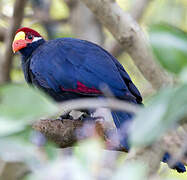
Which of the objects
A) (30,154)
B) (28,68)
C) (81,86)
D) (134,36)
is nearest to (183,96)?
(30,154)

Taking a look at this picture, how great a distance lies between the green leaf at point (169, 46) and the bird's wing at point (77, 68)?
166cm

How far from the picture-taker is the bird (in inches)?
106

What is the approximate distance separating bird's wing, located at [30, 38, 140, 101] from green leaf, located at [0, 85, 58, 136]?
1.77 m

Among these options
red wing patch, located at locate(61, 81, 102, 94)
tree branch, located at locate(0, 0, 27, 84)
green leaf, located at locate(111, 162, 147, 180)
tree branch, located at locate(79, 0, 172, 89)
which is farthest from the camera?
tree branch, located at locate(0, 0, 27, 84)

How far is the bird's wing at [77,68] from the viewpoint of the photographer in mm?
2738

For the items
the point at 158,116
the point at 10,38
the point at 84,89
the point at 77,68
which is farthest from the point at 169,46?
the point at 10,38

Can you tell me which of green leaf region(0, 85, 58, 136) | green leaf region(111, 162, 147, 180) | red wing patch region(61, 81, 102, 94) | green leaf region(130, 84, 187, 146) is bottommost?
red wing patch region(61, 81, 102, 94)

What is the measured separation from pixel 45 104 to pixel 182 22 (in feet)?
18.1

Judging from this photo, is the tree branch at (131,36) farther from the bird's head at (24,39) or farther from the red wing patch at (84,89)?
the bird's head at (24,39)

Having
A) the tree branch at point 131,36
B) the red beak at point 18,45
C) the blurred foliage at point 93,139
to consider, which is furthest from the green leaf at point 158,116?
the red beak at point 18,45

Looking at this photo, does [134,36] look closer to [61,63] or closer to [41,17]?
[61,63]

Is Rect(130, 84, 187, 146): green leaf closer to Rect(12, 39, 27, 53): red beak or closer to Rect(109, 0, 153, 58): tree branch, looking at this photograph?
Rect(12, 39, 27, 53): red beak

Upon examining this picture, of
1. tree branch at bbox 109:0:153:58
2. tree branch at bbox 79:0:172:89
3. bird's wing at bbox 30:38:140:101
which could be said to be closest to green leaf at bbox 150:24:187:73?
bird's wing at bbox 30:38:140:101

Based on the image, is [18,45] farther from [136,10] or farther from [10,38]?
[136,10]
